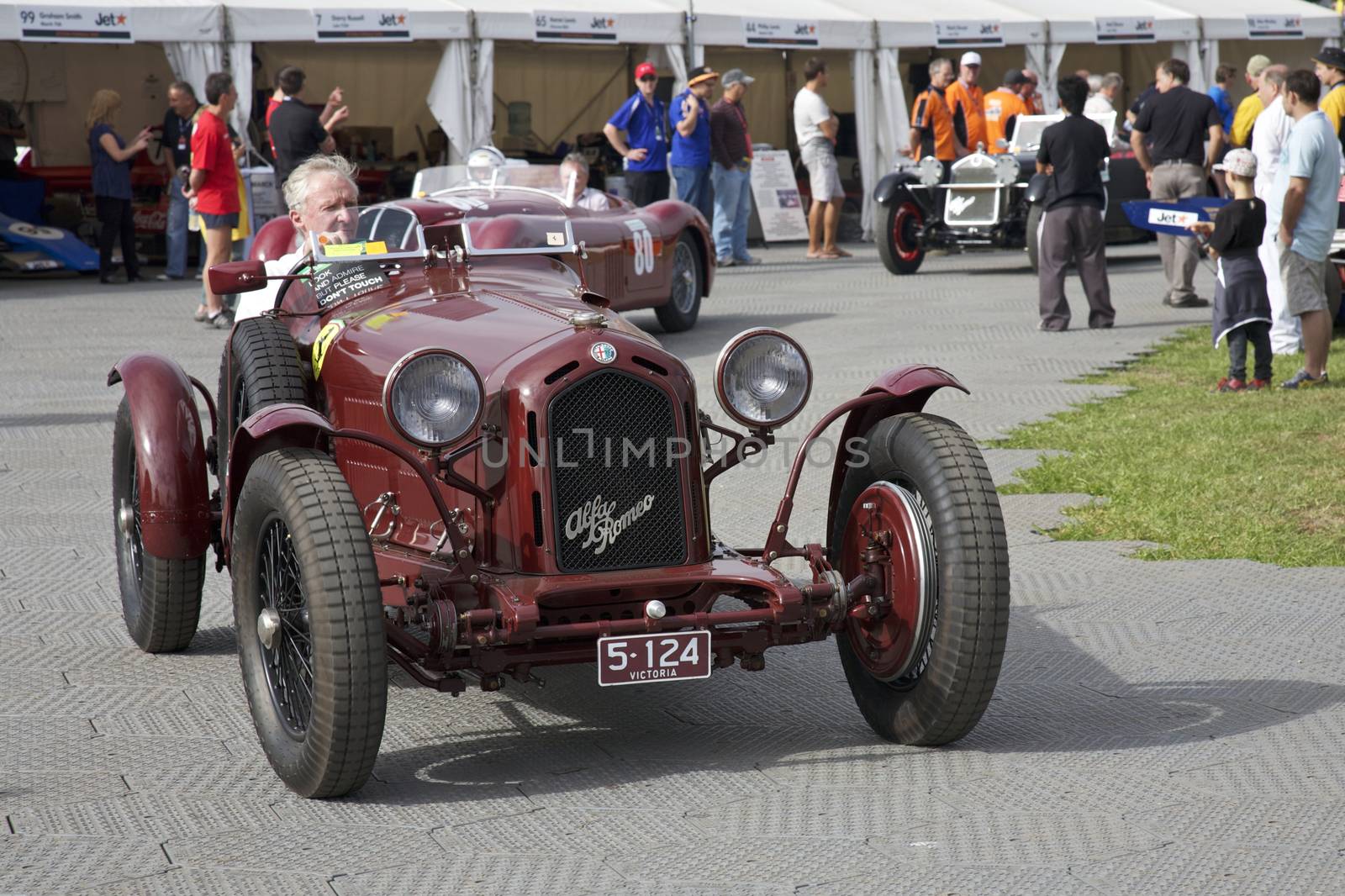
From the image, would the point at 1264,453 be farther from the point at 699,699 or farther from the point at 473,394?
the point at 473,394

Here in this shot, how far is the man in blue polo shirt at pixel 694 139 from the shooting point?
1667 centimetres

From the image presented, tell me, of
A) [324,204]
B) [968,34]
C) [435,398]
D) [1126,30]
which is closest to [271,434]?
[435,398]

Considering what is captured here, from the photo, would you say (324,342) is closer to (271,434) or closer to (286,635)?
(271,434)

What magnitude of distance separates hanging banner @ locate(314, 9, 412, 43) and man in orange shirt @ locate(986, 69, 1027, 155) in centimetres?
687

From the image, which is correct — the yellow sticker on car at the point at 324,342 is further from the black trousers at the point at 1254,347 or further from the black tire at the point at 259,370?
the black trousers at the point at 1254,347

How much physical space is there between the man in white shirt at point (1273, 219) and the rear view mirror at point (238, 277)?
6.35m

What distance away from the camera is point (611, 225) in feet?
37.7

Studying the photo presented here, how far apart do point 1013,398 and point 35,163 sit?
47.0 feet

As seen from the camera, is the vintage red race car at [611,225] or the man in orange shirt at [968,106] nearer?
the vintage red race car at [611,225]

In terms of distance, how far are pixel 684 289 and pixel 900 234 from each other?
444 centimetres

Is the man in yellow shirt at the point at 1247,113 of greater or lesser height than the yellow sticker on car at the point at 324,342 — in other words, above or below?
above

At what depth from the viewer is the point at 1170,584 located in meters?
5.67

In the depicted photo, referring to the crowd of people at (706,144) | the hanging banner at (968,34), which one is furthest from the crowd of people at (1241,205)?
the hanging banner at (968,34)

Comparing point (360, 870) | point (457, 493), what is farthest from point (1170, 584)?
point (360, 870)
